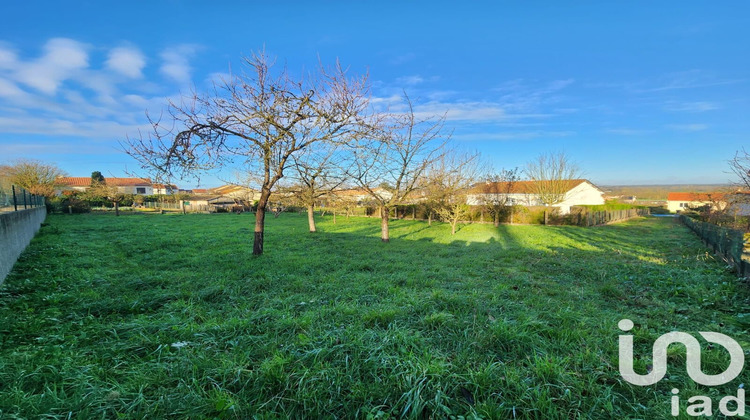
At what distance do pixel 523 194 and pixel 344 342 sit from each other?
30955 mm

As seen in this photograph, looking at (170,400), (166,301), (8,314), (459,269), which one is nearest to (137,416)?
(170,400)

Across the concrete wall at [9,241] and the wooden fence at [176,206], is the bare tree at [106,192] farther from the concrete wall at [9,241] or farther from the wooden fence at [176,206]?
the concrete wall at [9,241]

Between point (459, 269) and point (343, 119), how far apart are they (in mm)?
4615

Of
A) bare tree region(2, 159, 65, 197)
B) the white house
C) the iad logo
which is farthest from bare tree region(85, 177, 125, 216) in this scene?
the iad logo

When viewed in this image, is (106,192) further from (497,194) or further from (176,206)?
(497,194)

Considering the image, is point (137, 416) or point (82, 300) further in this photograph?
point (82, 300)

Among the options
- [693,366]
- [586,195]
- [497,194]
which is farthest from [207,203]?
[586,195]

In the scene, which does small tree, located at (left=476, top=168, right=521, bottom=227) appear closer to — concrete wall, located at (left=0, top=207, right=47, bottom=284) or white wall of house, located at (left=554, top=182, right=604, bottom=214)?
white wall of house, located at (left=554, top=182, right=604, bottom=214)

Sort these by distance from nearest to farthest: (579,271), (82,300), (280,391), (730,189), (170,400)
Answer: (170,400), (280,391), (82,300), (579,271), (730,189)

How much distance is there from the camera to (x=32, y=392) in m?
2.13

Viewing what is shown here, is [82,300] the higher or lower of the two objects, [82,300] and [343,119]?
the lower

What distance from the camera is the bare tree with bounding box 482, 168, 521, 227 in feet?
72.3

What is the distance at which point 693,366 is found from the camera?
2.45 metres

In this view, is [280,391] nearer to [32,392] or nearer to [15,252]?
[32,392]
